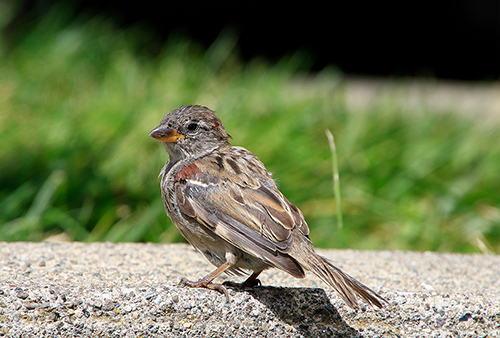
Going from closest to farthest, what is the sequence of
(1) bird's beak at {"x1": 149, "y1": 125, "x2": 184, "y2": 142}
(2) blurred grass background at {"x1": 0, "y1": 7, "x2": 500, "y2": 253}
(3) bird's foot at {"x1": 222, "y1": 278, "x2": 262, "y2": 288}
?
(3) bird's foot at {"x1": 222, "y1": 278, "x2": 262, "y2": 288}
(1) bird's beak at {"x1": 149, "y1": 125, "x2": 184, "y2": 142}
(2) blurred grass background at {"x1": 0, "y1": 7, "x2": 500, "y2": 253}

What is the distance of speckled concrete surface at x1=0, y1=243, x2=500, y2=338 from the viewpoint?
212 cm

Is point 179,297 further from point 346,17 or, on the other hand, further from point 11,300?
point 346,17

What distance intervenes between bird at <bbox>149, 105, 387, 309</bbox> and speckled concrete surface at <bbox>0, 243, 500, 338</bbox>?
0.11 metres

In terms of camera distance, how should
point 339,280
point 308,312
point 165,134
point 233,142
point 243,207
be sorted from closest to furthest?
1. point 339,280
2. point 308,312
3. point 243,207
4. point 165,134
5. point 233,142

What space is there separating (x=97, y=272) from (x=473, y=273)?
1908 millimetres

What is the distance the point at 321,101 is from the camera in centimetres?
587

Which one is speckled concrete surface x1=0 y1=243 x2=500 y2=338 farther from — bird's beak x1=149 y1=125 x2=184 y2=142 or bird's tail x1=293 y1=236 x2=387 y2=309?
bird's beak x1=149 y1=125 x2=184 y2=142

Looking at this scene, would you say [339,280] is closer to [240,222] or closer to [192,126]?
[240,222]

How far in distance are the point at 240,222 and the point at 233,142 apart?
8.13 ft

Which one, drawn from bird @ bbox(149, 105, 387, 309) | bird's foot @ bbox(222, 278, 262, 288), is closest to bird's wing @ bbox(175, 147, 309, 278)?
bird @ bbox(149, 105, 387, 309)

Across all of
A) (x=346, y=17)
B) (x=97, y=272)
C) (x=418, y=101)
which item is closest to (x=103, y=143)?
(x=97, y=272)

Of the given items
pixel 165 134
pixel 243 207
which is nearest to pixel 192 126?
pixel 165 134

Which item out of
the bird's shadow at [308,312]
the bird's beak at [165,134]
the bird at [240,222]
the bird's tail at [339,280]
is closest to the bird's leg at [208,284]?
the bird at [240,222]

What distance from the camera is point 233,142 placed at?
16.0 feet
